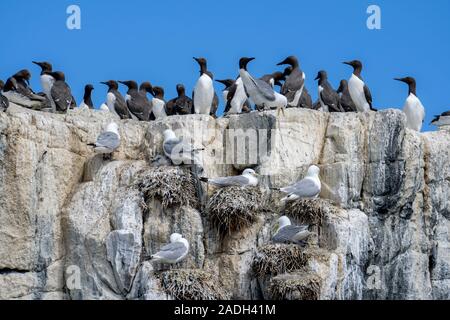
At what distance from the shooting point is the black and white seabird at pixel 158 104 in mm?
36250

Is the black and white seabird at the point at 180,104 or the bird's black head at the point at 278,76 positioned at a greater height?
the bird's black head at the point at 278,76

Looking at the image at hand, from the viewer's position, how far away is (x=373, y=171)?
107ft

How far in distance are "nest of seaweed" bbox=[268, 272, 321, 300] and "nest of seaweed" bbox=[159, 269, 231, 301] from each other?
112cm

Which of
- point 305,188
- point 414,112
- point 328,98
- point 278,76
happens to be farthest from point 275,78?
point 305,188

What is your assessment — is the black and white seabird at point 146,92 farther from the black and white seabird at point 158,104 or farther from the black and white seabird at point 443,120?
the black and white seabird at point 443,120

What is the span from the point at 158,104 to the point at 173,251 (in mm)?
6430

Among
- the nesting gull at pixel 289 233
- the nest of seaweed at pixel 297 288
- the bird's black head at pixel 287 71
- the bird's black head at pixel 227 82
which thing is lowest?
the nest of seaweed at pixel 297 288

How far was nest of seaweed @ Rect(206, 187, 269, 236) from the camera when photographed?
3152cm

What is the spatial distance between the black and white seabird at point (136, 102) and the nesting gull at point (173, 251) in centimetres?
481

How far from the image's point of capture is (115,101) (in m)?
36.0

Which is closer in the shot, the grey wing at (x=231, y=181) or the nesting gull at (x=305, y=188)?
the nesting gull at (x=305, y=188)

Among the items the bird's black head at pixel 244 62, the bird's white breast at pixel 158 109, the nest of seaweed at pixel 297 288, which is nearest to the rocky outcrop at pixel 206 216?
the nest of seaweed at pixel 297 288

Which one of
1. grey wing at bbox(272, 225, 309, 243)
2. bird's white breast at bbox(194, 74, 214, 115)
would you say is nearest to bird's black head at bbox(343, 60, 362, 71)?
bird's white breast at bbox(194, 74, 214, 115)

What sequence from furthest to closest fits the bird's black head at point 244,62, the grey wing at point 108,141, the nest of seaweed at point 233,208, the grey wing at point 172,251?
the bird's black head at point 244,62
the grey wing at point 108,141
the nest of seaweed at point 233,208
the grey wing at point 172,251
